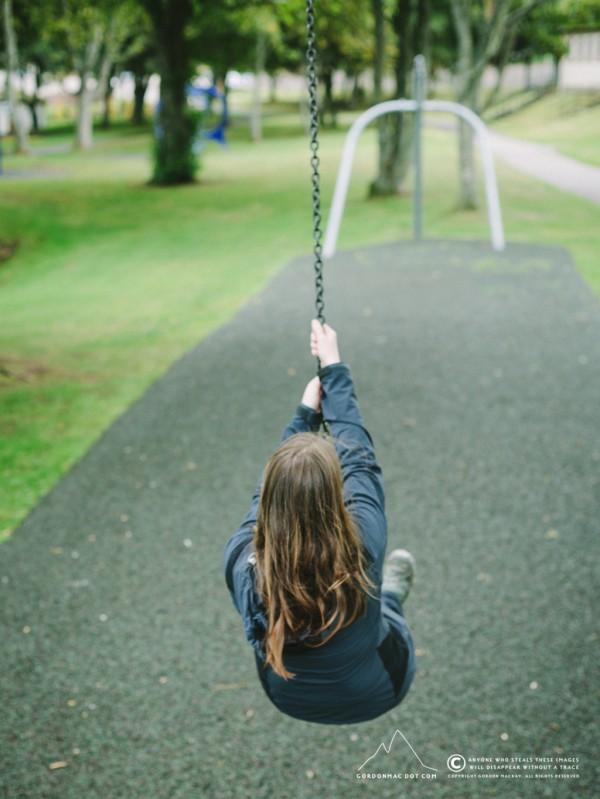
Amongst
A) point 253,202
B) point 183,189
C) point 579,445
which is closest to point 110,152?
point 183,189

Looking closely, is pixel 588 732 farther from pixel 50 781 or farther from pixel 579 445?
pixel 579 445

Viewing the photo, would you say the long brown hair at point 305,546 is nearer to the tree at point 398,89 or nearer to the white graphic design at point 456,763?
the white graphic design at point 456,763

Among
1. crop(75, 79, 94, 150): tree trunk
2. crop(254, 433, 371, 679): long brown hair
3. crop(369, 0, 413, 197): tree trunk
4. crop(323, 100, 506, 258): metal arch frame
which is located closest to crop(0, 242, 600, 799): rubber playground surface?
crop(254, 433, 371, 679): long brown hair

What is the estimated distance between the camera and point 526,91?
4709 cm

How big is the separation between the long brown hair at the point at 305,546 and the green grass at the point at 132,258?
3370mm

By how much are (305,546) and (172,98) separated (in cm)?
2338

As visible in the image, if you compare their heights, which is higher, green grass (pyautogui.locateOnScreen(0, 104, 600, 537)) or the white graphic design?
green grass (pyautogui.locateOnScreen(0, 104, 600, 537))

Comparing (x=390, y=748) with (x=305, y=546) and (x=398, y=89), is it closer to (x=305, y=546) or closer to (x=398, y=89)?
(x=305, y=546)

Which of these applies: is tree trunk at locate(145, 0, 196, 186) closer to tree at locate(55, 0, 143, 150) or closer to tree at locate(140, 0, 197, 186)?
tree at locate(140, 0, 197, 186)

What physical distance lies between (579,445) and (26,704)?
4086mm

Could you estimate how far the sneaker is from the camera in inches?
124

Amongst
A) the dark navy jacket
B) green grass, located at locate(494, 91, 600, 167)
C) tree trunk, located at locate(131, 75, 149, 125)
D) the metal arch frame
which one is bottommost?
the dark navy jacket

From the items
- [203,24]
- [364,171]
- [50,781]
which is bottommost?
[50,781]

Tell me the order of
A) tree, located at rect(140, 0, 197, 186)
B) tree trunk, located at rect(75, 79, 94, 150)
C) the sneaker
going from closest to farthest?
the sneaker → tree, located at rect(140, 0, 197, 186) → tree trunk, located at rect(75, 79, 94, 150)
